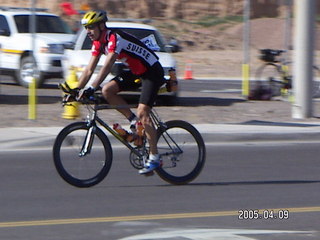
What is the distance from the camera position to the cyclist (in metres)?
8.34

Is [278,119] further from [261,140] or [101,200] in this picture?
[101,200]

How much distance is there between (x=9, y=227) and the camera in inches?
277

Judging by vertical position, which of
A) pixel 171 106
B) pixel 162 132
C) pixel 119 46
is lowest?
pixel 171 106

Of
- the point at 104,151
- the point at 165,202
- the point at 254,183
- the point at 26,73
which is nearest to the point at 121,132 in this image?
the point at 104,151

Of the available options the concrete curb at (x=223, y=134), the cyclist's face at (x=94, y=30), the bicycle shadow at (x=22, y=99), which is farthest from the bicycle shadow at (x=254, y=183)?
the bicycle shadow at (x=22, y=99)

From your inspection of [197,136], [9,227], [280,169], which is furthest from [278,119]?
[9,227]

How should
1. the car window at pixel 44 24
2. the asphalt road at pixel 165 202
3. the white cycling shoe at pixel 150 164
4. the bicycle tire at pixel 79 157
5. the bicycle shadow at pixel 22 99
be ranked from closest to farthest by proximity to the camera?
the asphalt road at pixel 165 202
the bicycle tire at pixel 79 157
the white cycling shoe at pixel 150 164
the bicycle shadow at pixel 22 99
the car window at pixel 44 24

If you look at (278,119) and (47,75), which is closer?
(278,119)

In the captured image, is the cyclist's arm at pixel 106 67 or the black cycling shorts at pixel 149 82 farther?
the black cycling shorts at pixel 149 82

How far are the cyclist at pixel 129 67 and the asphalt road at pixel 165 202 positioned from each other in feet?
2.19

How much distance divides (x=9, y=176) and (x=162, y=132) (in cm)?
202

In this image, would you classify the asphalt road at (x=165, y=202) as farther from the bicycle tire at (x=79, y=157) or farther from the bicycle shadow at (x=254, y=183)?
the bicycle tire at (x=79, y=157)

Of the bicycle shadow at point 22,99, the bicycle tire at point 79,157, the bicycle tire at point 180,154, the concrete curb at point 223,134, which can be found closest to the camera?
the bicycle tire at point 79,157

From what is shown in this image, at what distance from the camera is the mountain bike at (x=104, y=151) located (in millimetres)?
8523
